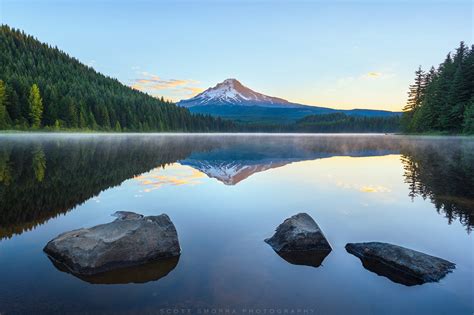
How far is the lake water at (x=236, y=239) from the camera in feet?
18.0

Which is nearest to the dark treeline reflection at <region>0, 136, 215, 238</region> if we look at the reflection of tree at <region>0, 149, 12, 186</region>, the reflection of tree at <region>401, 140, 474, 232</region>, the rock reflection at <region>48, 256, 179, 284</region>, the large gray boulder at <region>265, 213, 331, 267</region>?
the reflection of tree at <region>0, 149, 12, 186</region>

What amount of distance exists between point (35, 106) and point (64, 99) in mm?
10649

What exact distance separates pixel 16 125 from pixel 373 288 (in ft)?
309

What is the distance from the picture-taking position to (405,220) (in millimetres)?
10594

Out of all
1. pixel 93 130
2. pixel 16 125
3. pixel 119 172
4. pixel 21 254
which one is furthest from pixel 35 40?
pixel 21 254

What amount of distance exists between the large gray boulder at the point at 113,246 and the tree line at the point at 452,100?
6618 cm

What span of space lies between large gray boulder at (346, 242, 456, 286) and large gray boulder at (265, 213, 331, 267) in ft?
3.02

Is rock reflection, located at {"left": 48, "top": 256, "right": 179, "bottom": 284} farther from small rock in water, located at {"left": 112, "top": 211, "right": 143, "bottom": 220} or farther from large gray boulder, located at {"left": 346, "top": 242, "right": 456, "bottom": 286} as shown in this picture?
large gray boulder, located at {"left": 346, "top": 242, "right": 456, "bottom": 286}

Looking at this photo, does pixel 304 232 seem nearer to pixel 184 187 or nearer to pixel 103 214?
pixel 103 214

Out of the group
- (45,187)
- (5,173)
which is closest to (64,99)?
(5,173)

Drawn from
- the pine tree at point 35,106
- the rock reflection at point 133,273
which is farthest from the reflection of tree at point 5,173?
the pine tree at point 35,106

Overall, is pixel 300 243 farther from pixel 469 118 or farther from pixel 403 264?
pixel 469 118

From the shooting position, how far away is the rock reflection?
6.24m

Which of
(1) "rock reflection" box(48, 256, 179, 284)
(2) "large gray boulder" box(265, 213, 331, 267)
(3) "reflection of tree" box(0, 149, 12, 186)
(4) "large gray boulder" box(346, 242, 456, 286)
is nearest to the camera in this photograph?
(1) "rock reflection" box(48, 256, 179, 284)
